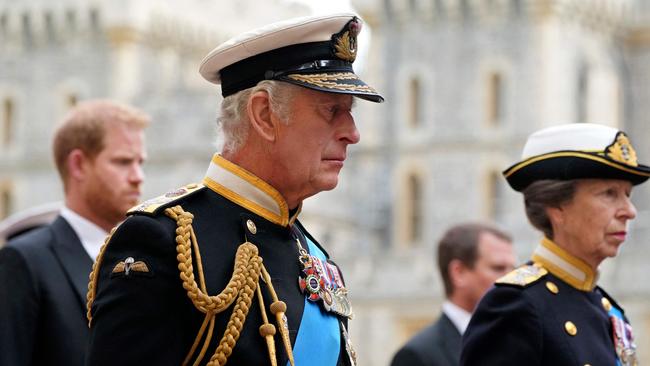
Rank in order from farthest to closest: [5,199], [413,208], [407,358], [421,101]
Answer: [5,199] < [421,101] < [413,208] < [407,358]

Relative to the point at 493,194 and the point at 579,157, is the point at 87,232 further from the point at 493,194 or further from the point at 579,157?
the point at 493,194

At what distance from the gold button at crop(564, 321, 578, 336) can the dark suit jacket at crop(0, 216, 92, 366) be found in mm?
1517

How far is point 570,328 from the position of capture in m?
5.10

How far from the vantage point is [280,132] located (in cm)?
417

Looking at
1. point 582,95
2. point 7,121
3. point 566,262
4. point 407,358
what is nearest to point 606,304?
point 566,262

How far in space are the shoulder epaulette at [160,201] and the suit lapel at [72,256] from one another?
1275 mm

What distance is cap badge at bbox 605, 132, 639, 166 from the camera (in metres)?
5.24

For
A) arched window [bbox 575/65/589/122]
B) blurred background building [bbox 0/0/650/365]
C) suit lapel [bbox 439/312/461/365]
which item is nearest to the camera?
suit lapel [bbox 439/312/461/365]

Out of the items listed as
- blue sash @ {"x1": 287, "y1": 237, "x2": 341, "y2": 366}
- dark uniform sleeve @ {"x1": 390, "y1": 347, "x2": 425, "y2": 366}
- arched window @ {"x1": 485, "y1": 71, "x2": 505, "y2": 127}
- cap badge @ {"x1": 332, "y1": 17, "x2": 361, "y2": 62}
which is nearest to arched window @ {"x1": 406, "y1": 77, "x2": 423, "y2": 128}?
arched window @ {"x1": 485, "y1": 71, "x2": 505, "y2": 127}

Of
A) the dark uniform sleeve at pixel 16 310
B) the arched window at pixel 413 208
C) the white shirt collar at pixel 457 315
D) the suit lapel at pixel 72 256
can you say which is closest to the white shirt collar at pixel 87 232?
the suit lapel at pixel 72 256

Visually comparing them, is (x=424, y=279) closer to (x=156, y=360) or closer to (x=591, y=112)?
(x=591, y=112)

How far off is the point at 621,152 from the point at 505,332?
0.71m

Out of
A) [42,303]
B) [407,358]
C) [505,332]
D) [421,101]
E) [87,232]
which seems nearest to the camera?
[505,332]

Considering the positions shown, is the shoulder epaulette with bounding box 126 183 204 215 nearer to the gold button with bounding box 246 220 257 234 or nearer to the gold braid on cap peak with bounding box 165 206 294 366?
the gold braid on cap peak with bounding box 165 206 294 366
